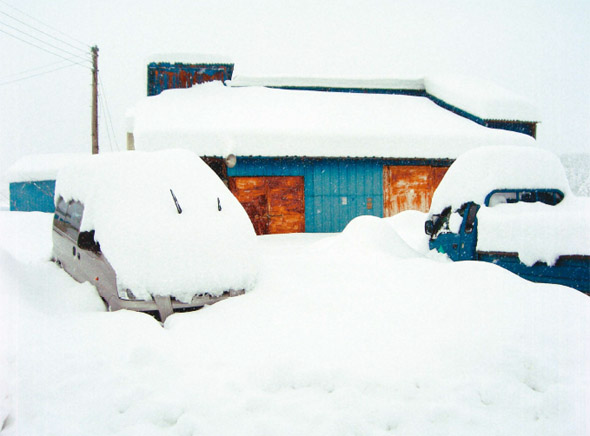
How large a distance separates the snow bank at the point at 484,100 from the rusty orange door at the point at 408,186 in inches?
150

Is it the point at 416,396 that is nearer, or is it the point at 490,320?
the point at 416,396

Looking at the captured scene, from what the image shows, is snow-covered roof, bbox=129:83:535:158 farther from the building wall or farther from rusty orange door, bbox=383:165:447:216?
rusty orange door, bbox=383:165:447:216

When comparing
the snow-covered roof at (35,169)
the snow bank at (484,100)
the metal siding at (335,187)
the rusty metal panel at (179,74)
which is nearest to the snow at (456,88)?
the snow bank at (484,100)

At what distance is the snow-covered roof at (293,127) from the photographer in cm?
1193

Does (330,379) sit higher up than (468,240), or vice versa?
Answer: (468,240)

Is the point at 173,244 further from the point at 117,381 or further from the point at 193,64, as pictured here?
the point at 193,64

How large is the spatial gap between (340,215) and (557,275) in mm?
8922

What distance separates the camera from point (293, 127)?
1280 centimetres

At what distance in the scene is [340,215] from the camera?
13.4 m

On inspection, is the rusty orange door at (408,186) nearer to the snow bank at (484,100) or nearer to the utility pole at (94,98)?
Answer: the snow bank at (484,100)

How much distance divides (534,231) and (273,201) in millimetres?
9055

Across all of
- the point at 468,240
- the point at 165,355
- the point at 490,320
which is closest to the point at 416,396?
the point at 490,320

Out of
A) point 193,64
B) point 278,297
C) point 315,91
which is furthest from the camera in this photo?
point 315,91

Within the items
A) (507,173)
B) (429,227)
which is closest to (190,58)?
(429,227)
